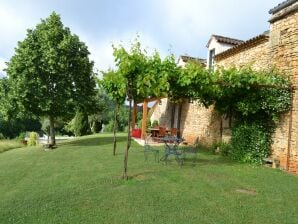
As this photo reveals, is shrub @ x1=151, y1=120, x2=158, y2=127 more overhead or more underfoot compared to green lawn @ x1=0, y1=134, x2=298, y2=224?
more overhead

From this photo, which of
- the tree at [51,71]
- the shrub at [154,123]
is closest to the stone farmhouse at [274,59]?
the shrub at [154,123]

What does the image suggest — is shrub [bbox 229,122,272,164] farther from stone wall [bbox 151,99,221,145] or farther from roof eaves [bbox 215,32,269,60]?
roof eaves [bbox 215,32,269,60]

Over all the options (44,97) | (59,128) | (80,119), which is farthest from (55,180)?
(59,128)

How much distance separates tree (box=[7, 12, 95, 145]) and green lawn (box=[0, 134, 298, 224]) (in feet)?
27.6

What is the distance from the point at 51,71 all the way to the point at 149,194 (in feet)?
45.8

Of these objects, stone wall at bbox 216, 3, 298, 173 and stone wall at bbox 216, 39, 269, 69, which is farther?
stone wall at bbox 216, 39, 269, 69

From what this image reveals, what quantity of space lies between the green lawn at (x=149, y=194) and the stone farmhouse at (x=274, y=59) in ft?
3.97

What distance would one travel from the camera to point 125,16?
14547 mm

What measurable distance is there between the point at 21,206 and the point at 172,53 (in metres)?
6.61

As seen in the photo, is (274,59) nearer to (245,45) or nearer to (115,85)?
(245,45)

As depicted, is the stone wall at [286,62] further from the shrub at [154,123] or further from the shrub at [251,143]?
the shrub at [154,123]

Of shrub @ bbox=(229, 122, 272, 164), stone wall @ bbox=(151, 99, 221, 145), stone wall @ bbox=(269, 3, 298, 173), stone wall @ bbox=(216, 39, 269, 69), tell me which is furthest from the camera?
stone wall @ bbox=(151, 99, 221, 145)

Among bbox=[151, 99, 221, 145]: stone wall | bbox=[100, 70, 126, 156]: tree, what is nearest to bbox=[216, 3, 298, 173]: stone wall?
bbox=[151, 99, 221, 145]: stone wall

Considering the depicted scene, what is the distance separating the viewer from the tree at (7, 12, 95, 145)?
1981cm
